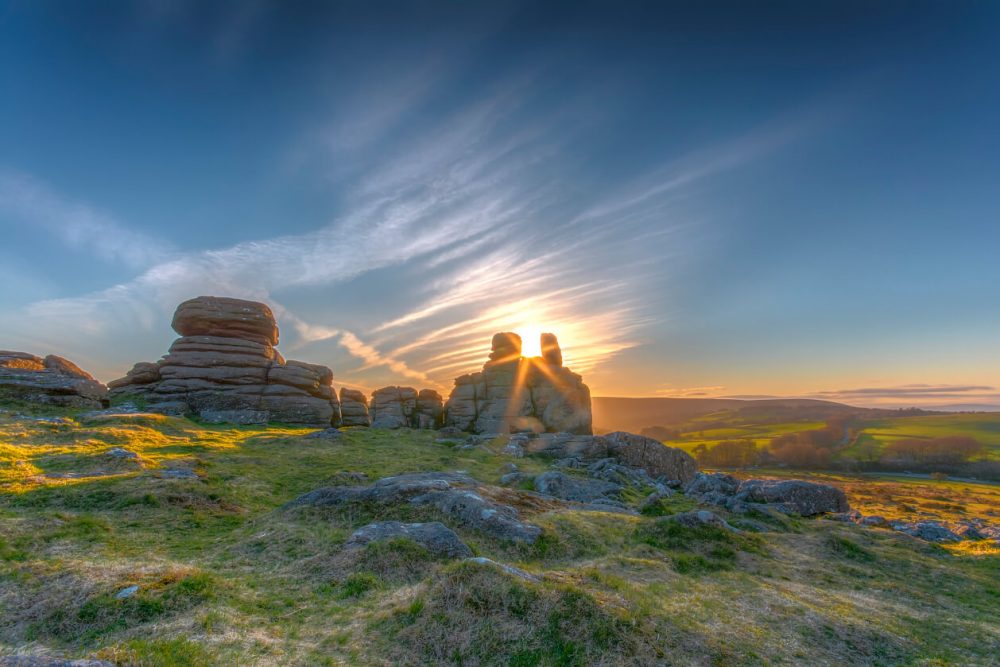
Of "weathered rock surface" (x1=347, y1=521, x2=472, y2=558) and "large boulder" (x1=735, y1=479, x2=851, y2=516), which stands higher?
"weathered rock surface" (x1=347, y1=521, x2=472, y2=558)

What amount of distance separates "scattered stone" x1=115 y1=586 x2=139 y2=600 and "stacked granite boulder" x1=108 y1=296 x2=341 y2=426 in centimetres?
5131

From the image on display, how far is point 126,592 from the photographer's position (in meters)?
9.55

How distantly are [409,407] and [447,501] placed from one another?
207ft

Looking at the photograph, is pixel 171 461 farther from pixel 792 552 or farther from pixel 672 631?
pixel 792 552

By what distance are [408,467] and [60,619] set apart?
958 inches

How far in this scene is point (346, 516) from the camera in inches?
678

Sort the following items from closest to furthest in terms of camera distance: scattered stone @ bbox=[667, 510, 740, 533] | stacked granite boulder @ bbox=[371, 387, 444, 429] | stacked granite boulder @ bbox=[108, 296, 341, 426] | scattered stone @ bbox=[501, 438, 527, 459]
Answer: scattered stone @ bbox=[667, 510, 740, 533] < scattered stone @ bbox=[501, 438, 527, 459] < stacked granite boulder @ bbox=[108, 296, 341, 426] < stacked granite boulder @ bbox=[371, 387, 444, 429]

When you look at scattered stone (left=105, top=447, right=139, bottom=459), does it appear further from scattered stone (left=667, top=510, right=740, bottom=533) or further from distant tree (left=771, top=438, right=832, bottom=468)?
distant tree (left=771, top=438, right=832, bottom=468)

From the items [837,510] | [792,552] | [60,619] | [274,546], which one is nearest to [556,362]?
[837,510]

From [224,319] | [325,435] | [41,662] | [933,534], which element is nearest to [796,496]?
[933,534]

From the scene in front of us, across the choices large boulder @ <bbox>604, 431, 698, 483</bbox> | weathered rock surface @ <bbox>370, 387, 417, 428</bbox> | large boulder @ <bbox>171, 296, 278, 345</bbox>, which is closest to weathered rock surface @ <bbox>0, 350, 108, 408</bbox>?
large boulder @ <bbox>171, 296, 278, 345</bbox>

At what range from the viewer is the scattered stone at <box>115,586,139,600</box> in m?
9.45

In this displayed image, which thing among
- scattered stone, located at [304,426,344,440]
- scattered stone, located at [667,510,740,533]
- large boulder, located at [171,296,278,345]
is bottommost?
scattered stone, located at [667,510,740,533]

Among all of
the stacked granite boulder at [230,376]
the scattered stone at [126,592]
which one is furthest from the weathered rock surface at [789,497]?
the stacked granite boulder at [230,376]
